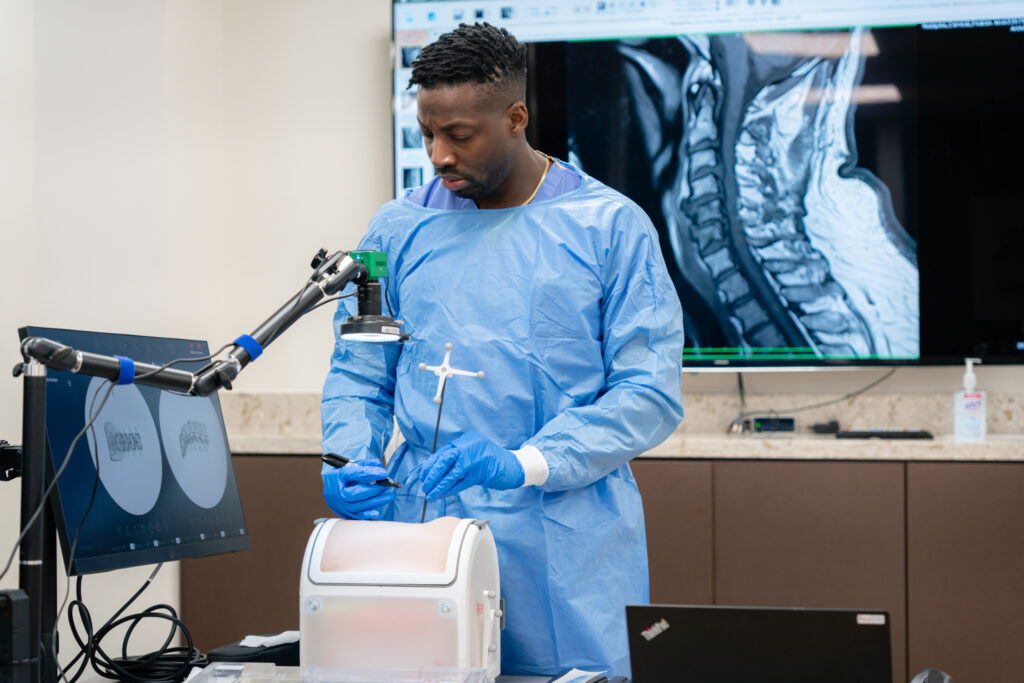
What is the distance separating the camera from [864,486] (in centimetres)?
248

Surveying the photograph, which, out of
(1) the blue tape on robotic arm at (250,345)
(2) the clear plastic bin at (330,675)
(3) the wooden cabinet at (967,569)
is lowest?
(3) the wooden cabinet at (967,569)

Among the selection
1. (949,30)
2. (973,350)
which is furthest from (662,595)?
(949,30)

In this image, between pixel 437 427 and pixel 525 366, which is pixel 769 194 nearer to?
pixel 525 366

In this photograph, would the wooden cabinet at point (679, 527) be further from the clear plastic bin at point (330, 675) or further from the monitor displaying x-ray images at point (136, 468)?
the clear plastic bin at point (330, 675)

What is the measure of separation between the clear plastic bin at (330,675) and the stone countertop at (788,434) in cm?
132

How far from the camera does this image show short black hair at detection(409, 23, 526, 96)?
146cm

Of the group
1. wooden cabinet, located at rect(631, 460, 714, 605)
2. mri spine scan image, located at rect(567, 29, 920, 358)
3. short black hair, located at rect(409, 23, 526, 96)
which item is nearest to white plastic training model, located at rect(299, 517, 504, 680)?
short black hair, located at rect(409, 23, 526, 96)

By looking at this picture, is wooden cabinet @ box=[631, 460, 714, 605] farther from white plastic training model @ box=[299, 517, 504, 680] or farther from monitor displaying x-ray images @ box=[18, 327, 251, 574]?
white plastic training model @ box=[299, 517, 504, 680]

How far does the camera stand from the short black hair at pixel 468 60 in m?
1.46

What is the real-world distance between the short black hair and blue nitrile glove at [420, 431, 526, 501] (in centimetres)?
53

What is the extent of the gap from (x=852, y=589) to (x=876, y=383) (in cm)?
63

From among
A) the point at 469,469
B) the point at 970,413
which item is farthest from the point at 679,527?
the point at 469,469

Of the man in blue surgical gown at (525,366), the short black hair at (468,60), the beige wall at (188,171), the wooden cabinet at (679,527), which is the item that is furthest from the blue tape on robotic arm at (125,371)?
the wooden cabinet at (679,527)

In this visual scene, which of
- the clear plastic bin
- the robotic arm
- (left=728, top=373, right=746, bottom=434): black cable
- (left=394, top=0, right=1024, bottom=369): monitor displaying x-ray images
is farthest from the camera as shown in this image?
(left=728, top=373, right=746, bottom=434): black cable
